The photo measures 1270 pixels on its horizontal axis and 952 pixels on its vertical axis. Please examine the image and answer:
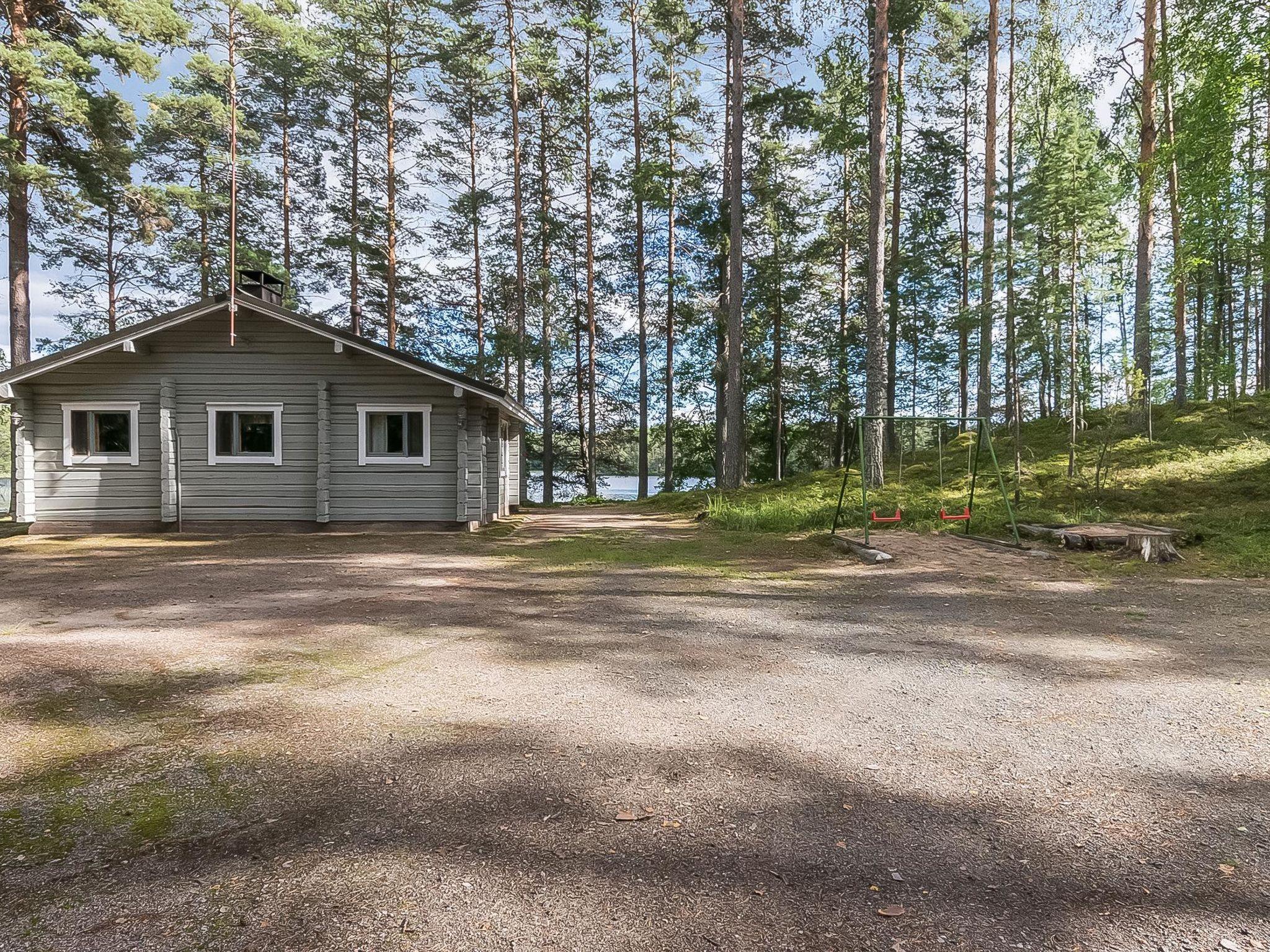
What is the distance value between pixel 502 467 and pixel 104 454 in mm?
8160

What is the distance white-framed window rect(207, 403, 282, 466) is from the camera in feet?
41.8

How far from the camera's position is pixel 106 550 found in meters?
10.4

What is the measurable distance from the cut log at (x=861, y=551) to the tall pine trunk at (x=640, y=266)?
1394cm

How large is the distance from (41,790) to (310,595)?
4342mm

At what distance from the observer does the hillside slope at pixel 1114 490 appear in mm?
9766

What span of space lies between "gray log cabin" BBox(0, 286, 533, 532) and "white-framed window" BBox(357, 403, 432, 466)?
2 cm

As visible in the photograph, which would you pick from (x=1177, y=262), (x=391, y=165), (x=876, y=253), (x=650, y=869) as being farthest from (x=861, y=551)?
(x=391, y=165)

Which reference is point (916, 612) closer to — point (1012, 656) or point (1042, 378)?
point (1012, 656)

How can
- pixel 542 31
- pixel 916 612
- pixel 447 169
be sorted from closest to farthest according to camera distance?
pixel 916 612
pixel 542 31
pixel 447 169

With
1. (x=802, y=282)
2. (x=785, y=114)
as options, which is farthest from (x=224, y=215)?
(x=802, y=282)

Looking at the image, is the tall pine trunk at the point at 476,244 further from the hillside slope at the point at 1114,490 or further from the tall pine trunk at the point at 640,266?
the hillside slope at the point at 1114,490

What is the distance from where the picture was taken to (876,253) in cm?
1415

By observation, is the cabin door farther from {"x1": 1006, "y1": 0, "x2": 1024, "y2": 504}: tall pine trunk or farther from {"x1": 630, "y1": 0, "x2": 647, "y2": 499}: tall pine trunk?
{"x1": 1006, "y1": 0, "x2": 1024, "y2": 504}: tall pine trunk

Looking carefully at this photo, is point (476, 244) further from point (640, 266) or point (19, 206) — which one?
point (19, 206)
